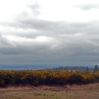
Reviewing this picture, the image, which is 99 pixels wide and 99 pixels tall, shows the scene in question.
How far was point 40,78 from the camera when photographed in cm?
5728

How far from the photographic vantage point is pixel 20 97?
34094mm

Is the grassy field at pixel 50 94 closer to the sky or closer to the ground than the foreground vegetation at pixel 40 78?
closer to the ground

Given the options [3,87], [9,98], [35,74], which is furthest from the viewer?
[35,74]

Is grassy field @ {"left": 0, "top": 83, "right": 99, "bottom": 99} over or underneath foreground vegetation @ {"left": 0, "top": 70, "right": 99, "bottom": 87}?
underneath

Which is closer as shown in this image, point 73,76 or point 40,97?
point 40,97

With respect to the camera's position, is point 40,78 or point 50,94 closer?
point 50,94

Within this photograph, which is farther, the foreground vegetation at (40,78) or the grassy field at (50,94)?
the foreground vegetation at (40,78)

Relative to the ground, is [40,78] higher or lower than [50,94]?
higher

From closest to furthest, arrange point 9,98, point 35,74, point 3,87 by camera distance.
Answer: point 9,98 < point 3,87 < point 35,74

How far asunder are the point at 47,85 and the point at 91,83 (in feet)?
31.7

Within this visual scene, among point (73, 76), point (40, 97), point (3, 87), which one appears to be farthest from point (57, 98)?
point (73, 76)

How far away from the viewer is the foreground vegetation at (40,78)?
54656mm

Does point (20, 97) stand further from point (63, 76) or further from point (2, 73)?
point (63, 76)

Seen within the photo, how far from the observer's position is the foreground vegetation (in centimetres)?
5466
